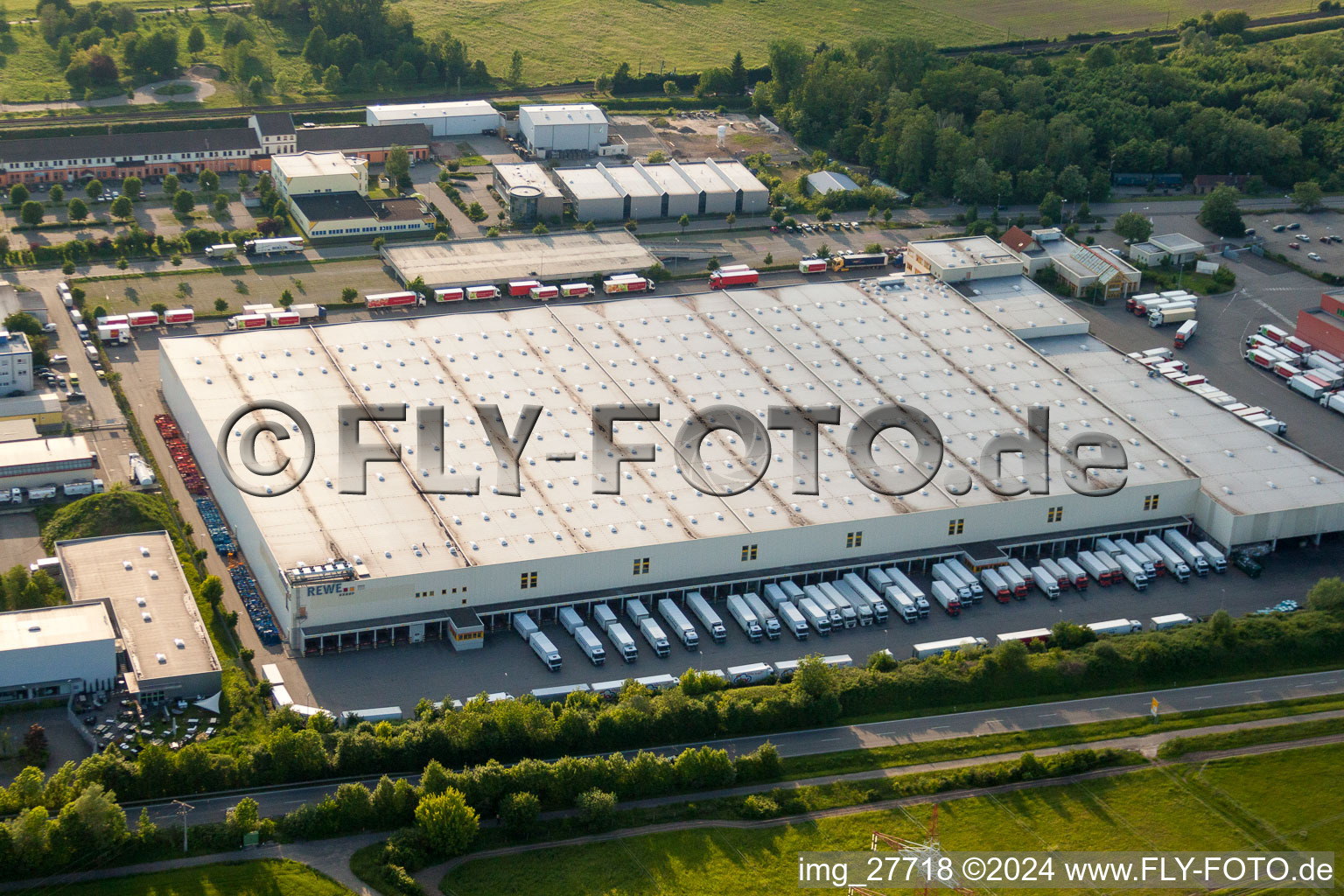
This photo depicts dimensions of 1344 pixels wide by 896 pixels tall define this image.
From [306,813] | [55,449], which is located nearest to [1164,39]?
[55,449]

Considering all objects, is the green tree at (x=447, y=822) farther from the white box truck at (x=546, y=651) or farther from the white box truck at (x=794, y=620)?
the white box truck at (x=794, y=620)

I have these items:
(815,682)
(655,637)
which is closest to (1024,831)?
(815,682)

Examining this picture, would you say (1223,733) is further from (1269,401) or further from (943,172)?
(943,172)

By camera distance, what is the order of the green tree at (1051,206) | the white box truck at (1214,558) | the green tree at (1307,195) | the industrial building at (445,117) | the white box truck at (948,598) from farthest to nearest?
the industrial building at (445,117) → the green tree at (1307,195) → the green tree at (1051,206) → the white box truck at (1214,558) → the white box truck at (948,598)

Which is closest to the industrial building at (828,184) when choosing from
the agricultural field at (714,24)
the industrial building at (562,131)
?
the industrial building at (562,131)

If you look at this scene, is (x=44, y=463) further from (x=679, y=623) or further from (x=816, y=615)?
(x=816, y=615)
